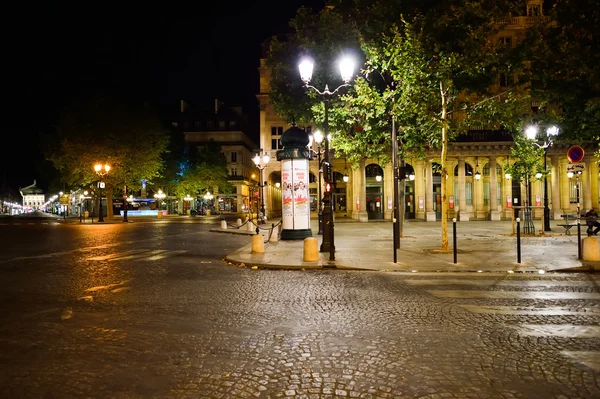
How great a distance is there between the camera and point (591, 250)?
13.8m

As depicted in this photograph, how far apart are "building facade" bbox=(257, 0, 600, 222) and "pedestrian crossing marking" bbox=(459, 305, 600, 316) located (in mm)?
33990

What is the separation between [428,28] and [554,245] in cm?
1031

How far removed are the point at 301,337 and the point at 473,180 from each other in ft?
146

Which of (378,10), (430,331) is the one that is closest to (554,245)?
(378,10)

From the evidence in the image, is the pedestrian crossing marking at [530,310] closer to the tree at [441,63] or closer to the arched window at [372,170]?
the tree at [441,63]

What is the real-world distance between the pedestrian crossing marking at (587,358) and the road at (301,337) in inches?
0.9

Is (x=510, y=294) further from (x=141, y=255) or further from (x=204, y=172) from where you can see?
(x=204, y=172)

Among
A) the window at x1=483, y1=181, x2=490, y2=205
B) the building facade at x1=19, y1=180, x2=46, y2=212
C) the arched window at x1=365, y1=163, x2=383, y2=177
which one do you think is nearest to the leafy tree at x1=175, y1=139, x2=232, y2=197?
the arched window at x1=365, y1=163, x2=383, y2=177

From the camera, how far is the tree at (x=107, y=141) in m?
47.0

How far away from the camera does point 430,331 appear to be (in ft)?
21.9

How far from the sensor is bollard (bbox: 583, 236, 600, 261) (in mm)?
13781

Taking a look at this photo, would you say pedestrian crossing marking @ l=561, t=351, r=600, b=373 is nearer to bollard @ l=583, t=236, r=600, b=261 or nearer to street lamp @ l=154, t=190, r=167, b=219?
bollard @ l=583, t=236, r=600, b=261

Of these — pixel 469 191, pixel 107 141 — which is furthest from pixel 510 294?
pixel 107 141

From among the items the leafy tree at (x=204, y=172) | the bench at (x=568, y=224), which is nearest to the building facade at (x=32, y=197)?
the leafy tree at (x=204, y=172)
